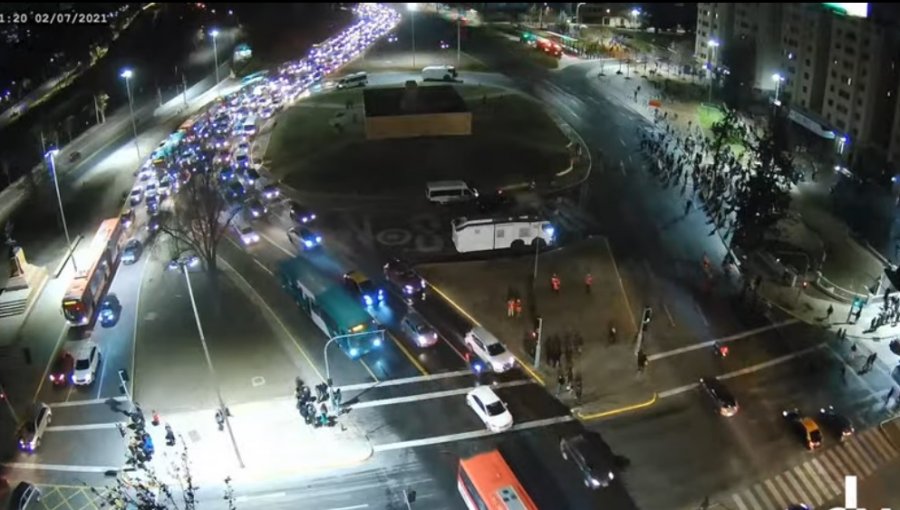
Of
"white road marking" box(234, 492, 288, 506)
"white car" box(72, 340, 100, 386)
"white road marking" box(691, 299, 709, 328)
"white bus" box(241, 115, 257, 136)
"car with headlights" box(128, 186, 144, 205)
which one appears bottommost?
"white road marking" box(234, 492, 288, 506)

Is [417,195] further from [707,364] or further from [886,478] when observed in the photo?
[886,478]

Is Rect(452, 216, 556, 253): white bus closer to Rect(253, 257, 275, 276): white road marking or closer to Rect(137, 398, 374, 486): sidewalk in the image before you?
Rect(253, 257, 275, 276): white road marking

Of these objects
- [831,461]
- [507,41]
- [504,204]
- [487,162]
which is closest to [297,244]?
[504,204]

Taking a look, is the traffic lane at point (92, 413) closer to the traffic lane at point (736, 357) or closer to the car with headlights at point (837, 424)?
the traffic lane at point (736, 357)

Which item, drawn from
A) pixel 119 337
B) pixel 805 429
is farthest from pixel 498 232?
pixel 119 337

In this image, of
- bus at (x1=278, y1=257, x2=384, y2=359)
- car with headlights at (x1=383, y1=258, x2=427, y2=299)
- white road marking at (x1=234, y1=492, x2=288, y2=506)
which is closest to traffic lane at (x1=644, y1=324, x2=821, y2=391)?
car with headlights at (x1=383, y1=258, x2=427, y2=299)

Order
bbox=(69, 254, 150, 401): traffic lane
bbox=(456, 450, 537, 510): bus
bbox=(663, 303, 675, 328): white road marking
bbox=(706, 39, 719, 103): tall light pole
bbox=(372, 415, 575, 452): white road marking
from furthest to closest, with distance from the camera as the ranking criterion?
bbox=(706, 39, 719, 103): tall light pole → bbox=(663, 303, 675, 328): white road marking → bbox=(69, 254, 150, 401): traffic lane → bbox=(372, 415, 575, 452): white road marking → bbox=(456, 450, 537, 510): bus

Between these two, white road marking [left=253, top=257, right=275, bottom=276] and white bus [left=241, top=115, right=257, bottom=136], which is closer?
white road marking [left=253, top=257, right=275, bottom=276]
